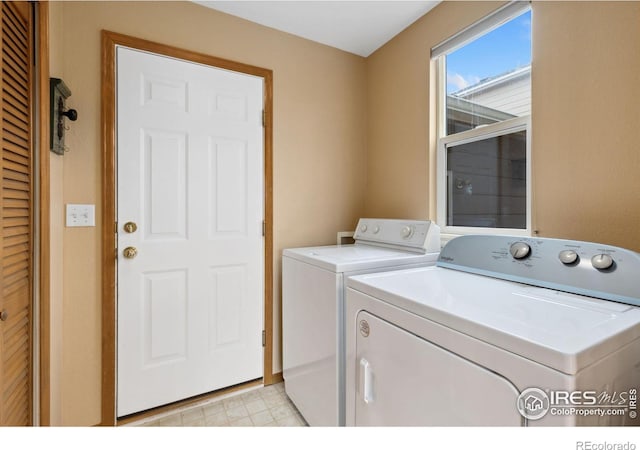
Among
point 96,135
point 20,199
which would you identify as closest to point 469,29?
point 96,135

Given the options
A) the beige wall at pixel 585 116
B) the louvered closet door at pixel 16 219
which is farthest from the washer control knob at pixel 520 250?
the louvered closet door at pixel 16 219

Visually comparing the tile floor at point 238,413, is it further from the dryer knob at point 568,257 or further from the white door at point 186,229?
the dryer knob at point 568,257

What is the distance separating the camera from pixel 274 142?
2.05 m

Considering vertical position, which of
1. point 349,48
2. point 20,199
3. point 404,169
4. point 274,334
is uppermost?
point 349,48

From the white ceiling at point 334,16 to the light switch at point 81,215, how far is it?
1395 mm

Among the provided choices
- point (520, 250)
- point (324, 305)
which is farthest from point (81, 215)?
point (520, 250)

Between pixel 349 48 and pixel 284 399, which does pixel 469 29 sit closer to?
pixel 349 48

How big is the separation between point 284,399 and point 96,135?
1.92m

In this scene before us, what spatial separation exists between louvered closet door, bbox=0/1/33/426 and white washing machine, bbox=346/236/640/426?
4.02 feet

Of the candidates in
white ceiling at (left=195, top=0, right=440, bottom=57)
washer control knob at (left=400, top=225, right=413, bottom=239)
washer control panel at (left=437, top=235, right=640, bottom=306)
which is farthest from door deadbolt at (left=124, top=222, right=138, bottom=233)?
washer control panel at (left=437, top=235, right=640, bottom=306)

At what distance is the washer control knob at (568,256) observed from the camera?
101 centimetres

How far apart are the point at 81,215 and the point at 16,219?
0.48 m

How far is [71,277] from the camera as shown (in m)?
1.53

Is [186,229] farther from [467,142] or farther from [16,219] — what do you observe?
[467,142]
